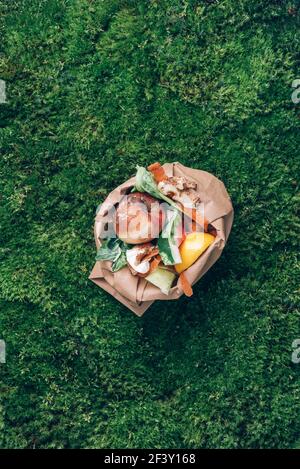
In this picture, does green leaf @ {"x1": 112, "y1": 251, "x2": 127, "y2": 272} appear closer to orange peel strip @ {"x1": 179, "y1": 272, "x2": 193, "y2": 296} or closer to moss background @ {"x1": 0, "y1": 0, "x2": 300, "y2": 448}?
orange peel strip @ {"x1": 179, "y1": 272, "x2": 193, "y2": 296}

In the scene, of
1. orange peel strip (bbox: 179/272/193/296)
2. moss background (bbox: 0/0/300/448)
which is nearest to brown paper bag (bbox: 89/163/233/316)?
orange peel strip (bbox: 179/272/193/296)

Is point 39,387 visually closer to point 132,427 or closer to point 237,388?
point 132,427

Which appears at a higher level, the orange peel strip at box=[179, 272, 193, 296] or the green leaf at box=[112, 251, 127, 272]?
the green leaf at box=[112, 251, 127, 272]

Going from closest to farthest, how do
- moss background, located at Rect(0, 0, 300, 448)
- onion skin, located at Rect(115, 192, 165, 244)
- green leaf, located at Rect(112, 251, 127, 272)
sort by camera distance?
onion skin, located at Rect(115, 192, 165, 244)
green leaf, located at Rect(112, 251, 127, 272)
moss background, located at Rect(0, 0, 300, 448)

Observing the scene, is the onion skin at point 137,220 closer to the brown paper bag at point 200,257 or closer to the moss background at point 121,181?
the brown paper bag at point 200,257

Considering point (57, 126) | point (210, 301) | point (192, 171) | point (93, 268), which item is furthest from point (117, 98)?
point (210, 301)

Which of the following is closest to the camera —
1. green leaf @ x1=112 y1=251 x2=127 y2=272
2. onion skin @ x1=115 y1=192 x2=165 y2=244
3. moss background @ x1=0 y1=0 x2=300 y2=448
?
onion skin @ x1=115 y1=192 x2=165 y2=244
